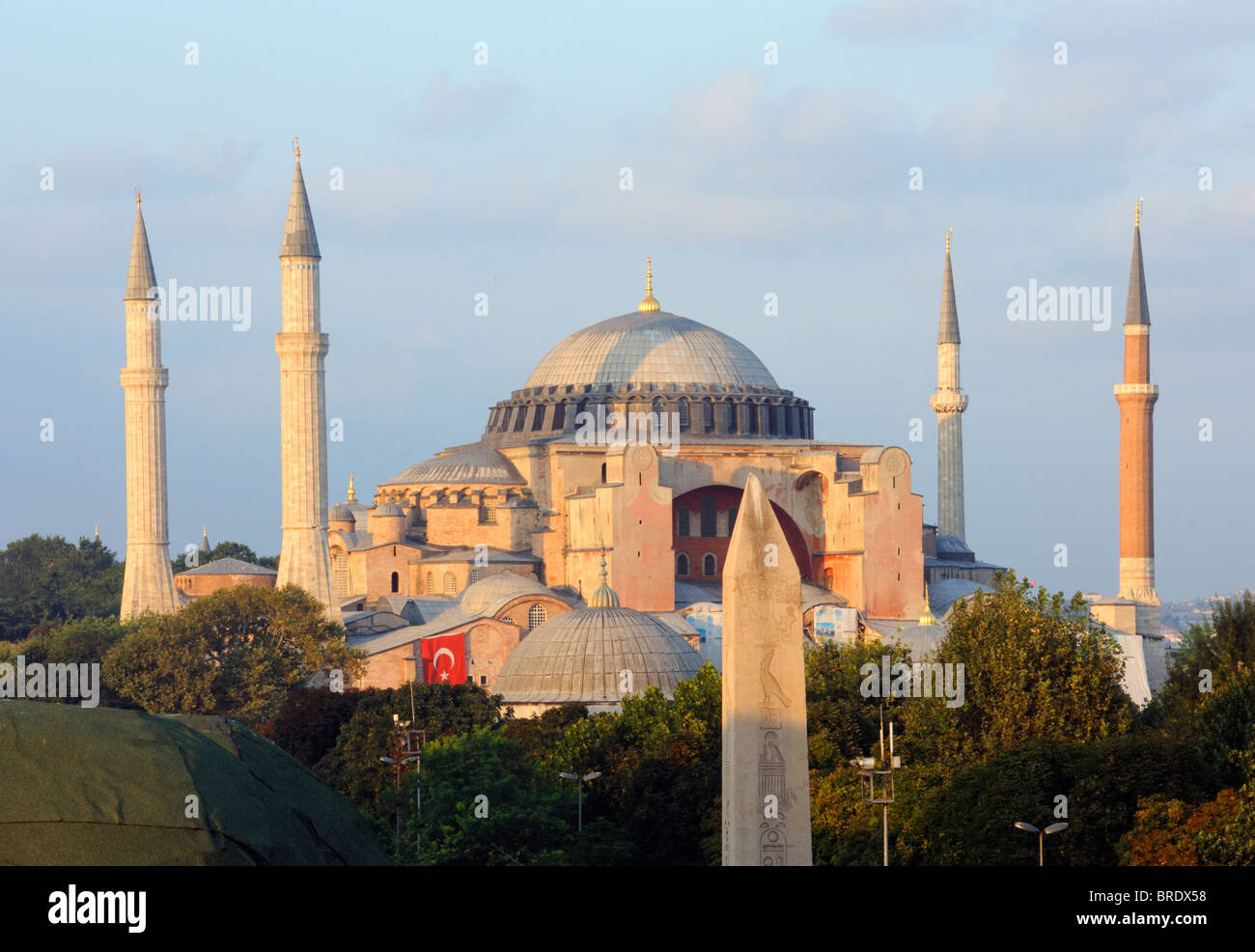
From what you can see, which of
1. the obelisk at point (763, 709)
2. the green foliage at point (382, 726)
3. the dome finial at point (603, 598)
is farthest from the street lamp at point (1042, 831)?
the dome finial at point (603, 598)

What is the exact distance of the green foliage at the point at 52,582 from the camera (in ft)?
278

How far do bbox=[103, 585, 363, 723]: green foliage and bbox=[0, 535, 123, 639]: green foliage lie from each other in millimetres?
27012

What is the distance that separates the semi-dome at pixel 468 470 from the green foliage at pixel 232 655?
10964 mm

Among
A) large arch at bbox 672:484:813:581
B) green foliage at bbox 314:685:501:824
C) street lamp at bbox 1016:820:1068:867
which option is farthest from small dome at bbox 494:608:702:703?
street lamp at bbox 1016:820:1068:867

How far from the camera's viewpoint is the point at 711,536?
65375 mm

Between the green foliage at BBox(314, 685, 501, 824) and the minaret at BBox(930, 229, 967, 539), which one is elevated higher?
the minaret at BBox(930, 229, 967, 539)

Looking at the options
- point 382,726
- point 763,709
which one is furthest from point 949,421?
point 763,709

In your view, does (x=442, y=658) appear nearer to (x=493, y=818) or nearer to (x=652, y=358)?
(x=652, y=358)

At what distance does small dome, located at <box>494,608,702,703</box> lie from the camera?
153 ft

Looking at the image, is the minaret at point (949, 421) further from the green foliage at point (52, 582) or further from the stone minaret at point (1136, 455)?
the green foliage at point (52, 582)

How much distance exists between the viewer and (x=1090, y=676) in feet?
111

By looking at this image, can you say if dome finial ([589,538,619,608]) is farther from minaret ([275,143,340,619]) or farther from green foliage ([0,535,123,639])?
green foliage ([0,535,123,639])
